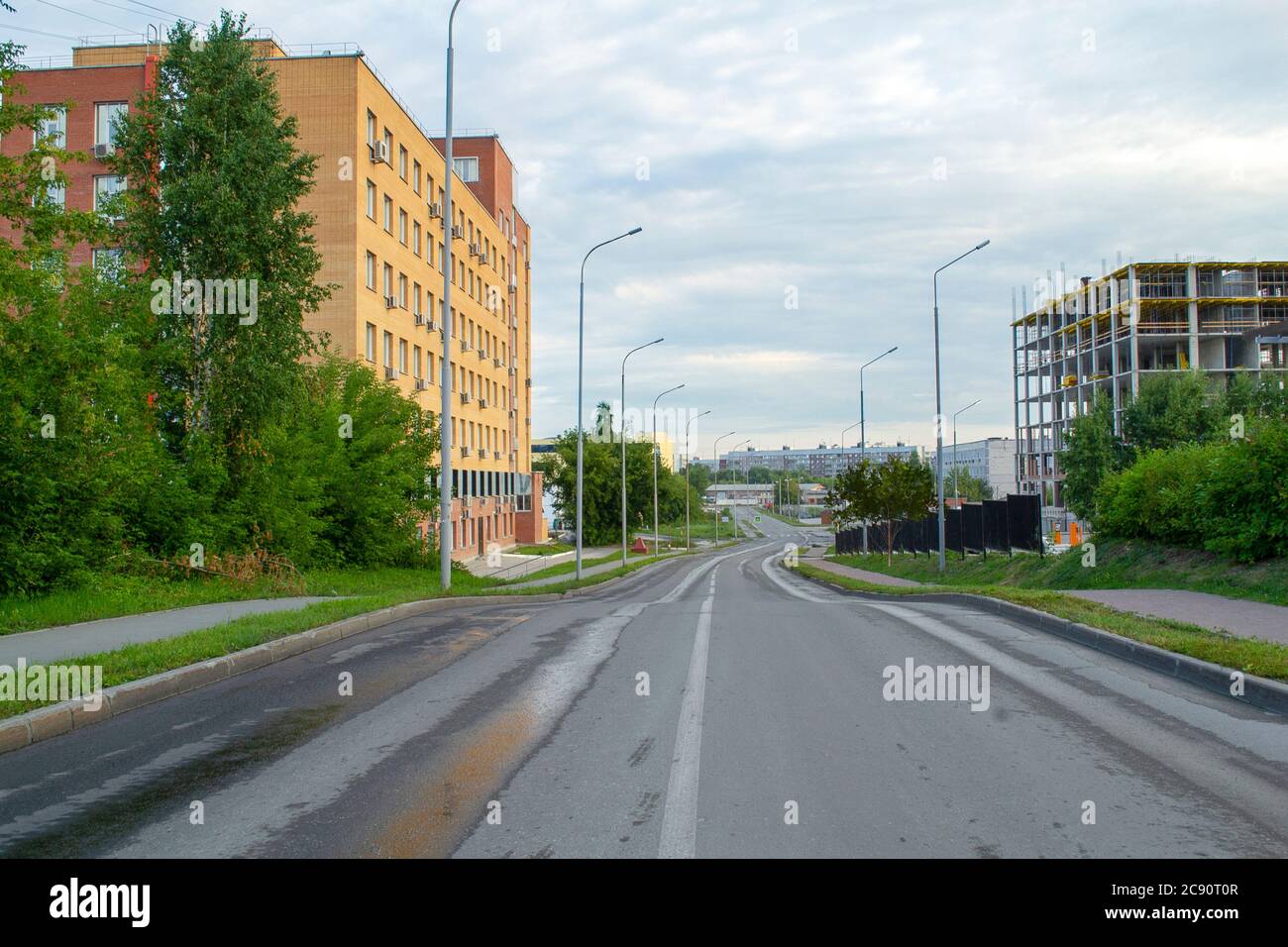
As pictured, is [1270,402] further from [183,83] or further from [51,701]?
[51,701]

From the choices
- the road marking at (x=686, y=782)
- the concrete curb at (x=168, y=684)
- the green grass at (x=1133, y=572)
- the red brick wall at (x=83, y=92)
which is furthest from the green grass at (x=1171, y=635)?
the red brick wall at (x=83, y=92)

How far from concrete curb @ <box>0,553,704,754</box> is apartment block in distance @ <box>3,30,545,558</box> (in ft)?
29.8

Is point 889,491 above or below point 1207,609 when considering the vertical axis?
above

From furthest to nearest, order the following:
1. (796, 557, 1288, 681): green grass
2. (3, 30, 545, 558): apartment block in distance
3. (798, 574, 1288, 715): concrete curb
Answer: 1. (3, 30, 545, 558): apartment block in distance
2. (796, 557, 1288, 681): green grass
3. (798, 574, 1288, 715): concrete curb

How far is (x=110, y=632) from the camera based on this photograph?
11.8m

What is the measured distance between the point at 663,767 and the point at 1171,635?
7.58 m

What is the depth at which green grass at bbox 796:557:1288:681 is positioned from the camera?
848cm

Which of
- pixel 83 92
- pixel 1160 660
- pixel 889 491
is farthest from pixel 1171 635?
pixel 83 92

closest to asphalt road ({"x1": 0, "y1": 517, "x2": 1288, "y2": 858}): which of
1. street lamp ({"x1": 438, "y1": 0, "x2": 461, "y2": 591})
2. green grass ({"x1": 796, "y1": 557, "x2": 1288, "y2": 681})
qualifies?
green grass ({"x1": 796, "y1": 557, "x2": 1288, "y2": 681})

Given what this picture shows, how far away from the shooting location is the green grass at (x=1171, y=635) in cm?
848

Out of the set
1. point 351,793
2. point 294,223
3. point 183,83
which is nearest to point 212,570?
point 294,223

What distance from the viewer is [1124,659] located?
10109mm

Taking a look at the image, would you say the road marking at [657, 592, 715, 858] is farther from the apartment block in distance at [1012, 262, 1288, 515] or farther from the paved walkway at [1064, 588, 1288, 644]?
the apartment block in distance at [1012, 262, 1288, 515]

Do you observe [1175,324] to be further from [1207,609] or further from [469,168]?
[1207,609]
